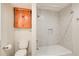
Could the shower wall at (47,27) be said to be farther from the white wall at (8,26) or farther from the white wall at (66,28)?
the white wall at (8,26)

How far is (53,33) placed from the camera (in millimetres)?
2775

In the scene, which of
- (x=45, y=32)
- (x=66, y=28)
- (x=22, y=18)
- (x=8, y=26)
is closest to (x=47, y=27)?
(x=45, y=32)

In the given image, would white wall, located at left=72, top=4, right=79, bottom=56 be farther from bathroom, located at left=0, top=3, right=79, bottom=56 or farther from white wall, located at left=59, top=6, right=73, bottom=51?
white wall, located at left=59, top=6, right=73, bottom=51

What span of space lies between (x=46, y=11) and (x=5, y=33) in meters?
1.21

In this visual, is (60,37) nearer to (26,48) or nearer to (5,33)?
(26,48)

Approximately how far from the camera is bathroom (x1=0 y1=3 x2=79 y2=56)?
2201 millimetres

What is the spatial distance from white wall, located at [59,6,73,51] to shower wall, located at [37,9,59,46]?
145 mm

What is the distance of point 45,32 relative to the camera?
2664mm

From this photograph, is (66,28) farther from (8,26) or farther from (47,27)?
(8,26)

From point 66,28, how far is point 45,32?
2.01 ft

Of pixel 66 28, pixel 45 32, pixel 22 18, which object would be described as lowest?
pixel 45 32

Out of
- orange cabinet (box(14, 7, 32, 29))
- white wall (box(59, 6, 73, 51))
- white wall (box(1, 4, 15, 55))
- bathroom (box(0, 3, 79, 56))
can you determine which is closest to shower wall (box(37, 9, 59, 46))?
bathroom (box(0, 3, 79, 56))

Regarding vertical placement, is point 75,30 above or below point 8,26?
below

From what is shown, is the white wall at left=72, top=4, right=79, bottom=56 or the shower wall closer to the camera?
the white wall at left=72, top=4, right=79, bottom=56
